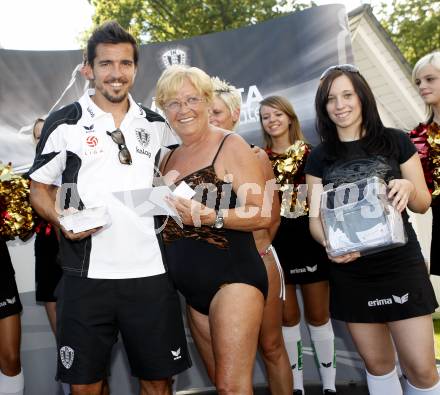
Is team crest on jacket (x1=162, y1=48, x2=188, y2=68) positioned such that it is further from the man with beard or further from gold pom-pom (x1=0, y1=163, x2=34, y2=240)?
the man with beard

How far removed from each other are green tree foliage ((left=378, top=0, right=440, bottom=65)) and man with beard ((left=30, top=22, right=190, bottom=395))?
24130 millimetres

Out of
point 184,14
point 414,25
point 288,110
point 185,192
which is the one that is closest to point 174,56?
point 288,110

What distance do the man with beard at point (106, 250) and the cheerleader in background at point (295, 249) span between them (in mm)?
1577

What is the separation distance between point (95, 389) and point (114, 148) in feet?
4.06

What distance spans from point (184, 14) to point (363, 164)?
18.6 metres

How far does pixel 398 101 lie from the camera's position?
33.5 ft

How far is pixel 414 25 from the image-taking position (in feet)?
81.6

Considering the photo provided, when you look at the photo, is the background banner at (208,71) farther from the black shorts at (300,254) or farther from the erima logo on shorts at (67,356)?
the erima logo on shorts at (67,356)

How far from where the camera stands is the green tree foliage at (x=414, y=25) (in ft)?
80.0

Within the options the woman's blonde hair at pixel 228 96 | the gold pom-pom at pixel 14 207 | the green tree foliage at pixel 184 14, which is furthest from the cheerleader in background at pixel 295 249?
the green tree foliage at pixel 184 14

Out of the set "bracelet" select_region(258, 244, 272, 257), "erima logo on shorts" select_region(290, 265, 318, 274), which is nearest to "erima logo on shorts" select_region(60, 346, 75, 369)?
"bracelet" select_region(258, 244, 272, 257)

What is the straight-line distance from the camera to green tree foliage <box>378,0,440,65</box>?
960 inches

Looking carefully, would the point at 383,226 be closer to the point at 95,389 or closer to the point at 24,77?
the point at 95,389

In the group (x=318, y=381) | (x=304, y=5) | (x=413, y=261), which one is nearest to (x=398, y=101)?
(x=318, y=381)
